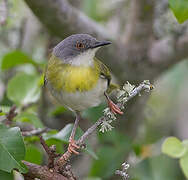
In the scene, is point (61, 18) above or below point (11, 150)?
above

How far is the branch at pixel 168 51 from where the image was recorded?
3.11 meters

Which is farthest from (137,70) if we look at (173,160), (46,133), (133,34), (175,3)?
(175,3)

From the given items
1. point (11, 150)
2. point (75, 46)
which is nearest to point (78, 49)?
point (75, 46)

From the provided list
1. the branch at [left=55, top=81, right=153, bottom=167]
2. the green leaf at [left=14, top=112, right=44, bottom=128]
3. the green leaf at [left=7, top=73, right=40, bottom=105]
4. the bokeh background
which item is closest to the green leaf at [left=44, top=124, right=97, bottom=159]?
the bokeh background

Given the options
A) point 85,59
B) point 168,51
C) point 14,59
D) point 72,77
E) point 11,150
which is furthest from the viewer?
point 168,51

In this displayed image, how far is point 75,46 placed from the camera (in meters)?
2.44

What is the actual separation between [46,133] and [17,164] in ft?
2.06

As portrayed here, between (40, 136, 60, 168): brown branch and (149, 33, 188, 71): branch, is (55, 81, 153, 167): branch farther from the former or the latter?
(149, 33, 188, 71): branch

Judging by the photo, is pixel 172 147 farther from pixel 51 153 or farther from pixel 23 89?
pixel 23 89

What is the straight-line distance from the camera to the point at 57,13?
2.66 m

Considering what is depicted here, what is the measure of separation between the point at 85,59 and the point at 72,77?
0.65 ft

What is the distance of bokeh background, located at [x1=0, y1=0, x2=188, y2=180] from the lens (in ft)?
9.12

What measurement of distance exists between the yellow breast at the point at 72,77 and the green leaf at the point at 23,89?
1.58ft

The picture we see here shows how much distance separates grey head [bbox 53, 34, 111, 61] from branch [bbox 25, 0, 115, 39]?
0.29 m
